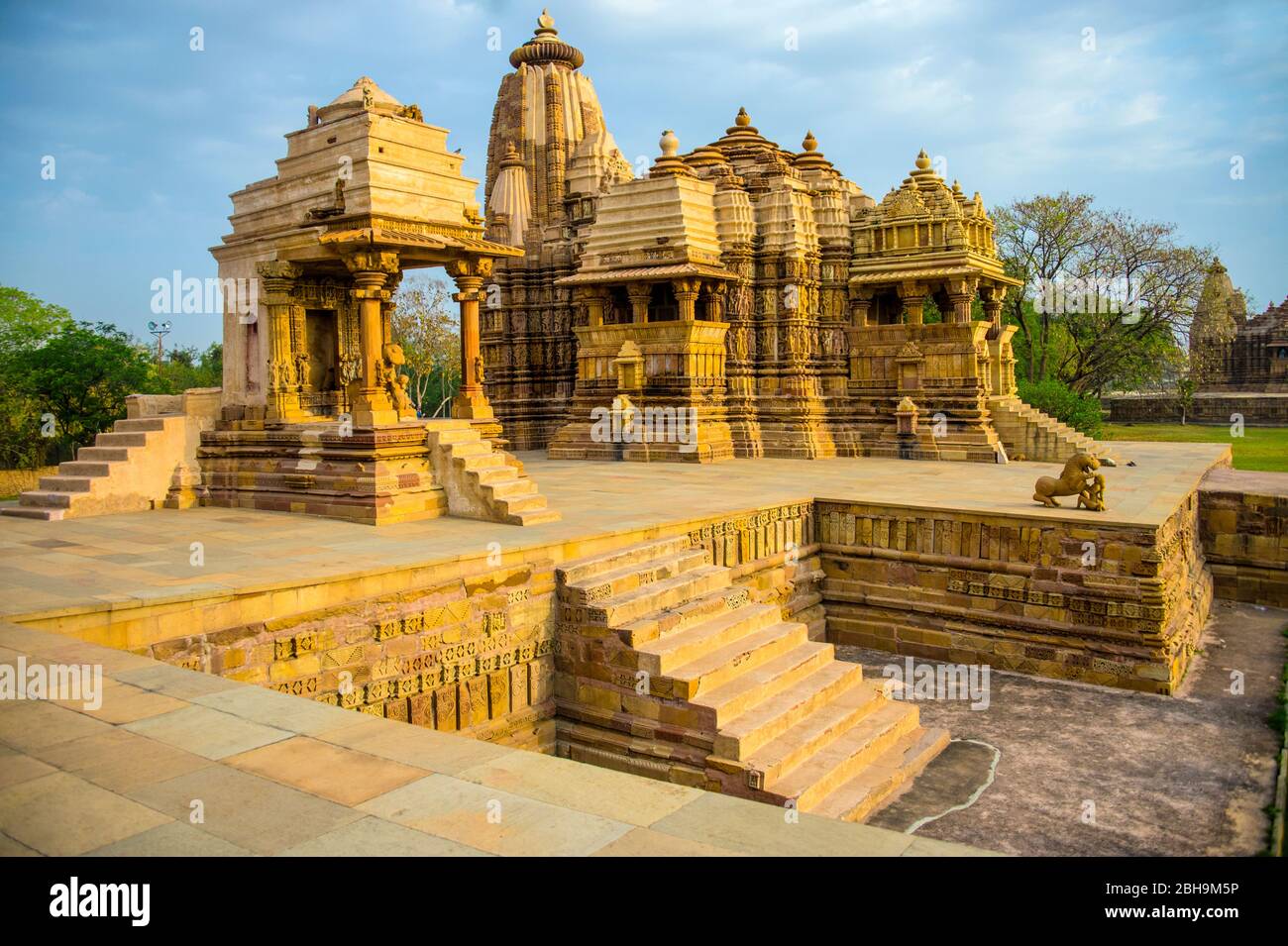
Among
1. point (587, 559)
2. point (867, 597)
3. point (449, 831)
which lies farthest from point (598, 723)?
point (867, 597)

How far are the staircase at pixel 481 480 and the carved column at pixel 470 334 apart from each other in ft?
2.59

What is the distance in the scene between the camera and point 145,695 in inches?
182

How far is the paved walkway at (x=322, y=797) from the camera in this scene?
3.09 meters

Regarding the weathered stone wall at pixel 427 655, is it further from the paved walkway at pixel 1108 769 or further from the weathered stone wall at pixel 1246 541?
the weathered stone wall at pixel 1246 541

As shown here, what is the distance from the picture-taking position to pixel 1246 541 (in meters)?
14.3

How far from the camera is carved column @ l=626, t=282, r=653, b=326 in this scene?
19.6 metres

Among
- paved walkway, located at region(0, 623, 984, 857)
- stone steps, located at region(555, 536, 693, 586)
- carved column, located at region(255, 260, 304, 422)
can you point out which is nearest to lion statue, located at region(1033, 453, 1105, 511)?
stone steps, located at region(555, 536, 693, 586)

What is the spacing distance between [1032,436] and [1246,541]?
17.9 ft

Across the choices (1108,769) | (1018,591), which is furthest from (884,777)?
(1018,591)

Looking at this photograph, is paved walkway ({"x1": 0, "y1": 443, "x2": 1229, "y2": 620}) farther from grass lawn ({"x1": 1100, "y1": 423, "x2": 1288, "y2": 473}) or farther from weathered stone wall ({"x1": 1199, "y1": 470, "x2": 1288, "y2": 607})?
grass lawn ({"x1": 1100, "y1": 423, "x2": 1288, "y2": 473})

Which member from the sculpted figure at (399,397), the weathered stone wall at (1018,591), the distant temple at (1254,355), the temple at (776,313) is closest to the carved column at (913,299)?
the temple at (776,313)

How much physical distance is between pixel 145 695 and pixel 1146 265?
31.2m

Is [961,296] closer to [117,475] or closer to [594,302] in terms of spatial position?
[594,302]
